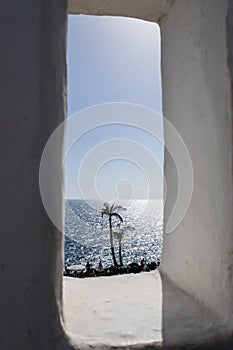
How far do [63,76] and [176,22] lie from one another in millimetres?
597

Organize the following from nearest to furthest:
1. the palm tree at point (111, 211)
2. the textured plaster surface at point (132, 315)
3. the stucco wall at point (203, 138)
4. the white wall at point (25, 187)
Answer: the white wall at point (25, 187), the textured plaster surface at point (132, 315), the stucco wall at point (203, 138), the palm tree at point (111, 211)

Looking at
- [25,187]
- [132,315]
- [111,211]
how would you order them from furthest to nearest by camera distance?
[111,211] < [132,315] < [25,187]

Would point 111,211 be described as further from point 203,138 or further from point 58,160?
point 58,160

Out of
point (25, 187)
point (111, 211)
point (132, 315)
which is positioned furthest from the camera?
point (111, 211)

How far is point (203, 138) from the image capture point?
3.75 feet

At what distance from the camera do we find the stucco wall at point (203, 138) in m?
1.02

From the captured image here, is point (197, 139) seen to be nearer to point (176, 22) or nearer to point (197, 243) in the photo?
point (197, 243)

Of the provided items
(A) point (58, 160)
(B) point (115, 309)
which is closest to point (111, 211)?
(B) point (115, 309)

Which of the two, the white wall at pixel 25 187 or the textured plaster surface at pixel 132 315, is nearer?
the white wall at pixel 25 187

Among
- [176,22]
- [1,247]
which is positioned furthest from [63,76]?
[176,22]

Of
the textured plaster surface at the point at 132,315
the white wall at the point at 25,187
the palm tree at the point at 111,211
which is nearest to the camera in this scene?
the white wall at the point at 25,187

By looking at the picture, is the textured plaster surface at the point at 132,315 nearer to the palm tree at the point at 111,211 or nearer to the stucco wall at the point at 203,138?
the stucco wall at the point at 203,138

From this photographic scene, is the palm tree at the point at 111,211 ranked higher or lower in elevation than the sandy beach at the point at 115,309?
lower

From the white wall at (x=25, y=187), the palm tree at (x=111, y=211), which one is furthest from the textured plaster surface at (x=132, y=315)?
the palm tree at (x=111, y=211)
